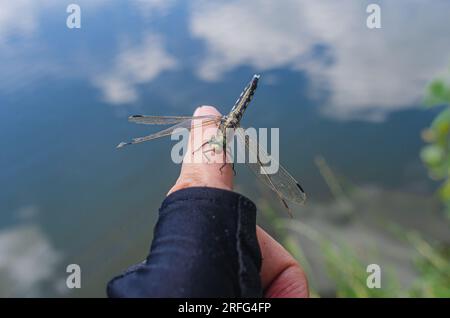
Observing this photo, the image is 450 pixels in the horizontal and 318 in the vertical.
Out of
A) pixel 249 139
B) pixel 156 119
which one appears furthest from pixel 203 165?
pixel 156 119

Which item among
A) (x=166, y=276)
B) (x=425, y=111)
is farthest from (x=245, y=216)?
(x=425, y=111)

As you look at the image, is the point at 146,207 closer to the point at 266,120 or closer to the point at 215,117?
the point at 266,120

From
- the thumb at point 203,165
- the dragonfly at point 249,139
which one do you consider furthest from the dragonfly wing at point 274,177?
the thumb at point 203,165

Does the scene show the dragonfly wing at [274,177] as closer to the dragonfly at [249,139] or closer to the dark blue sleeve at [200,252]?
the dragonfly at [249,139]

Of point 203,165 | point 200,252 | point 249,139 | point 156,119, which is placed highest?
point 156,119

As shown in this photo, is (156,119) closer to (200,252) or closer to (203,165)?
(203,165)

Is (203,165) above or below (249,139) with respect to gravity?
below

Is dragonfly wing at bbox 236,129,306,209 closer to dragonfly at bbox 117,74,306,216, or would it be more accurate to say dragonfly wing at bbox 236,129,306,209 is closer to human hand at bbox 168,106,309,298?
dragonfly at bbox 117,74,306,216

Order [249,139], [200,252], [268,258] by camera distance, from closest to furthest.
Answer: [200,252] → [268,258] → [249,139]
